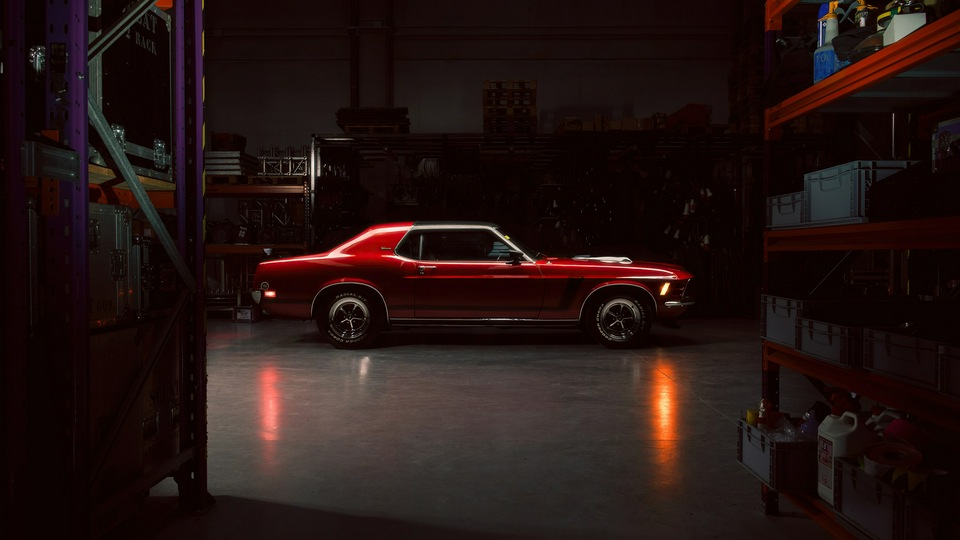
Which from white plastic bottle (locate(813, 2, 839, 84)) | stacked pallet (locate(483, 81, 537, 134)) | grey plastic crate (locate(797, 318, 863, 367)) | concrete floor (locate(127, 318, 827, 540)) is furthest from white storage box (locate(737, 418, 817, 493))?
stacked pallet (locate(483, 81, 537, 134))

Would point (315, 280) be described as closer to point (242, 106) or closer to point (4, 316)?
point (4, 316)

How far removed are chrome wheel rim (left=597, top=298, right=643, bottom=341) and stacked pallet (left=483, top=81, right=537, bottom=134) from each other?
4595 mm

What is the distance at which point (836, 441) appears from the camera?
268cm

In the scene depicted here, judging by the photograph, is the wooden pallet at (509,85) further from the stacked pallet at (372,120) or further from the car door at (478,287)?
the car door at (478,287)

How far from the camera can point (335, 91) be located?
14.1 meters

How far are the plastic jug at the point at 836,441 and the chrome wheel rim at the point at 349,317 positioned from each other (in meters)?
6.10

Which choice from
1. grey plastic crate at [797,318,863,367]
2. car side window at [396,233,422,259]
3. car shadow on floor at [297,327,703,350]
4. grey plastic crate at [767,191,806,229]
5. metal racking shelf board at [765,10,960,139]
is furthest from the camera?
car shadow on floor at [297,327,703,350]

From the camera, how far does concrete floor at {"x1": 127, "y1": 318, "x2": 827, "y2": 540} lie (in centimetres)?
304

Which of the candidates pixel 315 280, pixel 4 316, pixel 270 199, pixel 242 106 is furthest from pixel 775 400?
pixel 242 106

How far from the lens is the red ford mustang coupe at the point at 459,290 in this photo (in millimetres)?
8266

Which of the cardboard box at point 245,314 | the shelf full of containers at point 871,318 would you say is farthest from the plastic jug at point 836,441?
the cardboard box at point 245,314

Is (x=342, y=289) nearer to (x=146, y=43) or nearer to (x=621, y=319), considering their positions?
(x=621, y=319)

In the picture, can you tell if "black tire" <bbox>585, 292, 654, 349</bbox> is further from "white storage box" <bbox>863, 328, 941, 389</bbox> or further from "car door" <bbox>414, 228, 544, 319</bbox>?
"white storage box" <bbox>863, 328, 941, 389</bbox>

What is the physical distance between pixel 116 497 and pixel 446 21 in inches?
505
